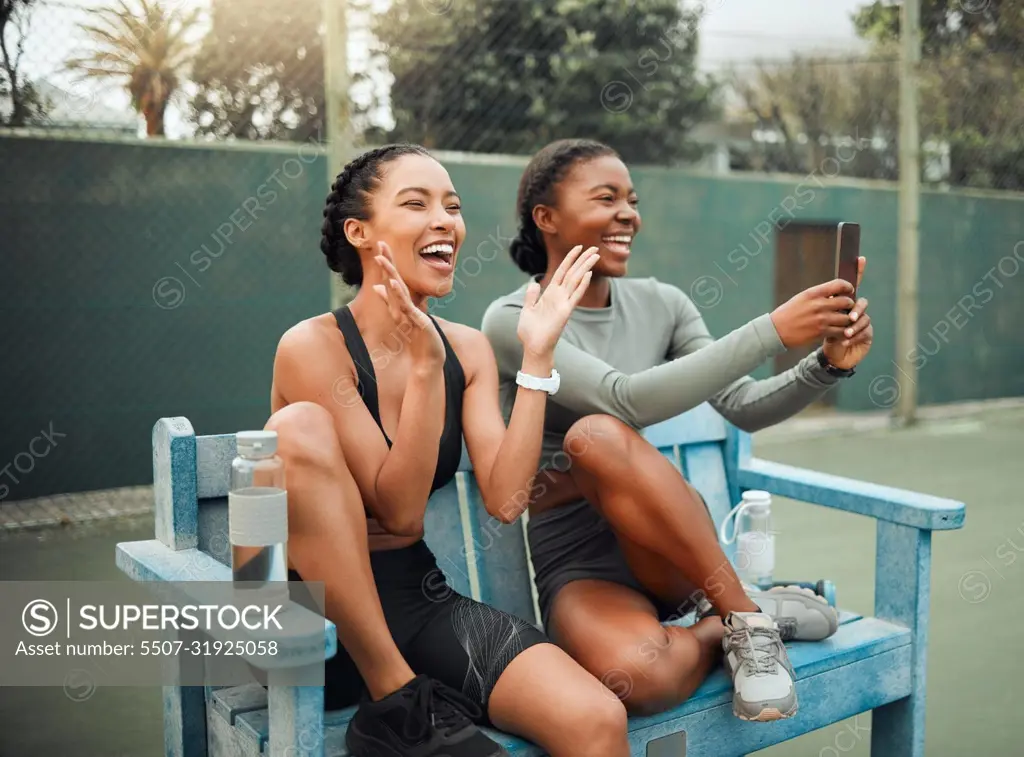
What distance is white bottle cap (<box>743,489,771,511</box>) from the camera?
2736mm

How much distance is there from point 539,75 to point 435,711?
8096 millimetres

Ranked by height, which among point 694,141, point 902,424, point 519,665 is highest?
point 694,141

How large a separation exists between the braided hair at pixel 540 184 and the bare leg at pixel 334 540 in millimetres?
1052

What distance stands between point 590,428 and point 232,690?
33.7 inches

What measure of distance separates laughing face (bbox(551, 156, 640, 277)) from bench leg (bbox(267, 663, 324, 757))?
4.37 feet

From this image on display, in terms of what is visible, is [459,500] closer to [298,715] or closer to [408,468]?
[408,468]

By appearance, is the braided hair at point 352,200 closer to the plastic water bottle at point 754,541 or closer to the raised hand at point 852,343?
the raised hand at point 852,343

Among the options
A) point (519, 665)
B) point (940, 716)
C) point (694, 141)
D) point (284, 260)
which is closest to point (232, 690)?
point (519, 665)

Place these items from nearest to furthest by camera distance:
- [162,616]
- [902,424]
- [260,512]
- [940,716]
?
[260,512], [162,616], [940,716], [902,424]

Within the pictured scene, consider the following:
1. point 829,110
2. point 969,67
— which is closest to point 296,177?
point 969,67

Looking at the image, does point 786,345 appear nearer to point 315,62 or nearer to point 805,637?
point 805,637

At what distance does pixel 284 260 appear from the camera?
5.73 meters

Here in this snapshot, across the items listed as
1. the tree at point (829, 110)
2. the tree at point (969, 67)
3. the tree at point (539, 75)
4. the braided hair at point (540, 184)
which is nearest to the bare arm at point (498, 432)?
the braided hair at point (540, 184)

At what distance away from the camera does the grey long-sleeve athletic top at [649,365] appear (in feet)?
7.29
